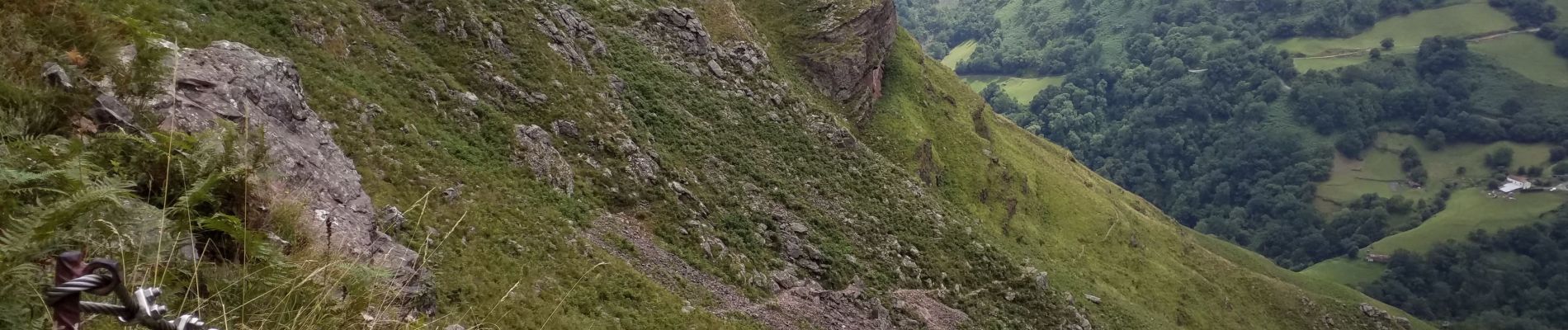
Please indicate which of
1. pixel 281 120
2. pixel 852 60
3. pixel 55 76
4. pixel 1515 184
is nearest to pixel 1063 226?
pixel 852 60

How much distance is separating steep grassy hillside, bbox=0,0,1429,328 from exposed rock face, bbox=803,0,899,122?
21 centimetres

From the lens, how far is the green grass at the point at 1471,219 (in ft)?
531

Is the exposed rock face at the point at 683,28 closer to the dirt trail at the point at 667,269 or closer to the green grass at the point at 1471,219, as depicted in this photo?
the dirt trail at the point at 667,269

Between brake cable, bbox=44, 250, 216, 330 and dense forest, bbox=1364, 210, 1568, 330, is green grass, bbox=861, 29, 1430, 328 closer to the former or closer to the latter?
brake cable, bbox=44, 250, 216, 330

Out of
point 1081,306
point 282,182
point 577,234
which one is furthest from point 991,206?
point 282,182

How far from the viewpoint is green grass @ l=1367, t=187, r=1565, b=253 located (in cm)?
16175

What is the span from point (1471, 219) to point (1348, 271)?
37.2m

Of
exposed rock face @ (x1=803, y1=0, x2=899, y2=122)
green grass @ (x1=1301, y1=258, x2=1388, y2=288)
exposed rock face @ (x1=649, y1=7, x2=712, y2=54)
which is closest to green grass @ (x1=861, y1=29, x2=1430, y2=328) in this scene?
exposed rock face @ (x1=803, y1=0, x2=899, y2=122)

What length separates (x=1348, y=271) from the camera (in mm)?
157250

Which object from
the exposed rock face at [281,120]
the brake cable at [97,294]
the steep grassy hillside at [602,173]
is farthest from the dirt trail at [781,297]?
the brake cable at [97,294]

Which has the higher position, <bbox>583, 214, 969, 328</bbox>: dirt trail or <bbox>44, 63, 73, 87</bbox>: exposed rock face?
<bbox>44, 63, 73, 87</bbox>: exposed rock face

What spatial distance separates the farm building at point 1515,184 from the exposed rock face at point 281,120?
766ft

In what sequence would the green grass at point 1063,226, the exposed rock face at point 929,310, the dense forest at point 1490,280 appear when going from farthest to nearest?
the dense forest at point 1490,280 < the green grass at point 1063,226 < the exposed rock face at point 929,310

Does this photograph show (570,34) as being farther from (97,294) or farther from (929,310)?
(97,294)
